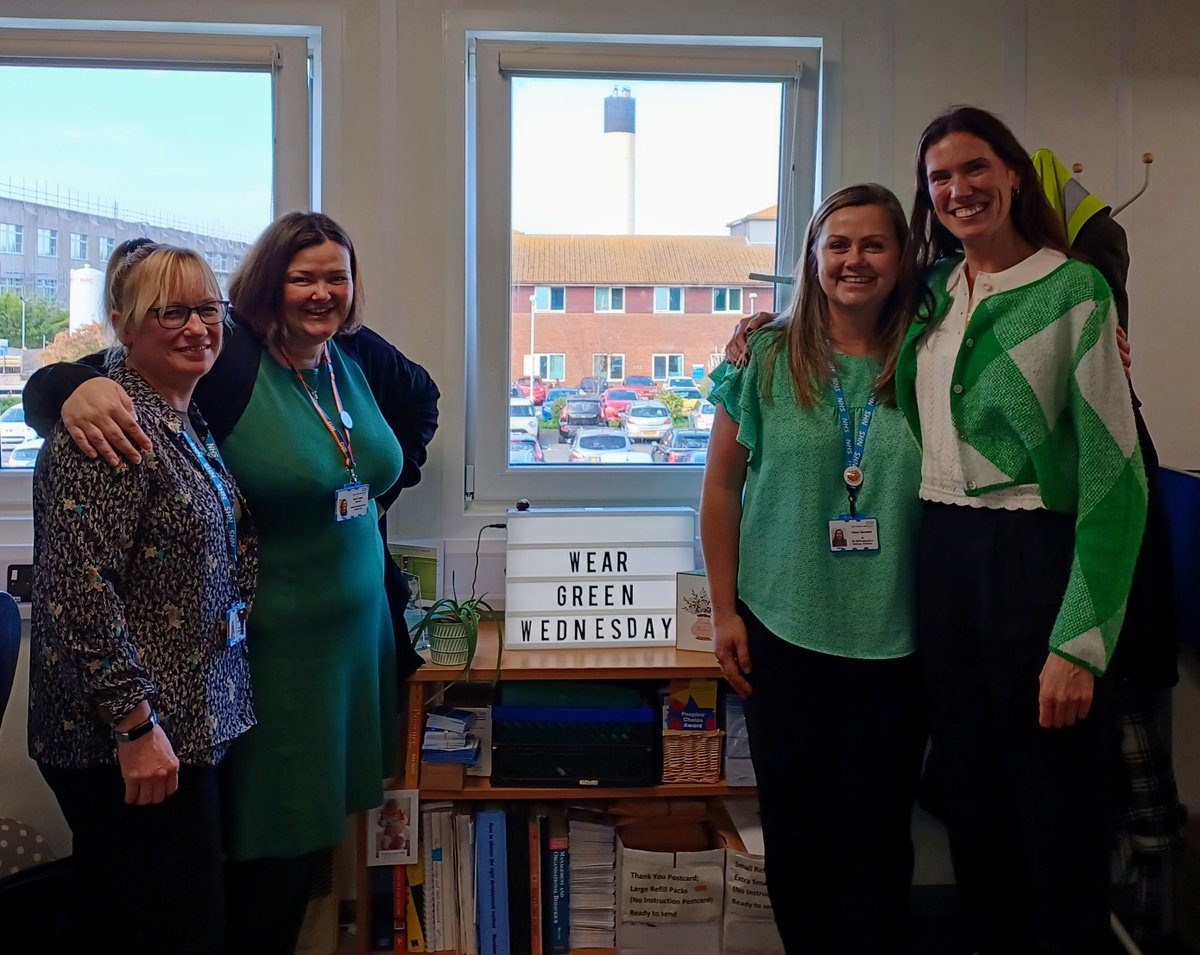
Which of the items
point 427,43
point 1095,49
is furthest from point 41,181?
point 1095,49

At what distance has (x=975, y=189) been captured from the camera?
142 cm

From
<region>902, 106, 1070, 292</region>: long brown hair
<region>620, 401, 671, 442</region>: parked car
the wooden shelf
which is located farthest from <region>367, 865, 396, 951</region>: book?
<region>902, 106, 1070, 292</region>: long brown hair

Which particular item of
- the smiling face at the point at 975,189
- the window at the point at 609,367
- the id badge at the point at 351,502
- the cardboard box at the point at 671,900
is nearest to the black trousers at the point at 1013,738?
the smiling face at the point at 975,189

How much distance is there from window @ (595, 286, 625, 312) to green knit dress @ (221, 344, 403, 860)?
0.93 meters

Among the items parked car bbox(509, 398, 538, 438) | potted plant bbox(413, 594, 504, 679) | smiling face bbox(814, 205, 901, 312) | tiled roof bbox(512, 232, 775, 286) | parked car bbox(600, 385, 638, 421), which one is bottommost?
potted plant bbox(413, 594, 504, 679)

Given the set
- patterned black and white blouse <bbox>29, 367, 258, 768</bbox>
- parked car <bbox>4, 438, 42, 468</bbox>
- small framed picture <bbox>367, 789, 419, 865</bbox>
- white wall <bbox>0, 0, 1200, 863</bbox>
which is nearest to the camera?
patterned black and white blouse <bbox>29, 367, 258, 768</bbox>

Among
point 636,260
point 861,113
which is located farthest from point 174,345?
point 861,113

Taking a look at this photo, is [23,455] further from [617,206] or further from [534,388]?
[617,206]

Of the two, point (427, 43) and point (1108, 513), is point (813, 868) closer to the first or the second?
point (1108, 513)

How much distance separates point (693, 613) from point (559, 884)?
675 mm

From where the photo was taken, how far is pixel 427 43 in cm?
234

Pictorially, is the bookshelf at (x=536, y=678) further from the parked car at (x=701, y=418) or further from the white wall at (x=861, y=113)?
the parked car at (x=701, y=418)

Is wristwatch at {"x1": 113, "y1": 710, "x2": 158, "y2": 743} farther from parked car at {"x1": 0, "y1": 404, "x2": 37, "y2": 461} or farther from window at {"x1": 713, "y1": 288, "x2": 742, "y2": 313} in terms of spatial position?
window at {"x1": 713, "y1": 288, "x2": 742, "y2": 313}

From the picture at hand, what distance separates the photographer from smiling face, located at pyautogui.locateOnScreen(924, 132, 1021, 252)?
4.66 ft
